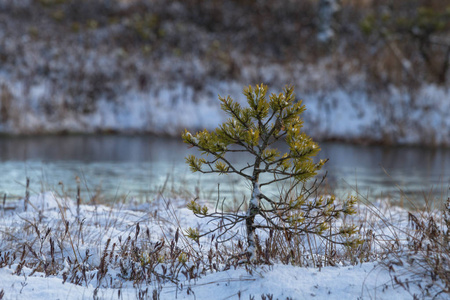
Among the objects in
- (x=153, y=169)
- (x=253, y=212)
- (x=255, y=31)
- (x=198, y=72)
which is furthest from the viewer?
(x=255, y=31)

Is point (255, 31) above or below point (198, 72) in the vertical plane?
above

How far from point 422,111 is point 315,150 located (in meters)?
12.3

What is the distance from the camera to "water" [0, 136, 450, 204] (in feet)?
21.6

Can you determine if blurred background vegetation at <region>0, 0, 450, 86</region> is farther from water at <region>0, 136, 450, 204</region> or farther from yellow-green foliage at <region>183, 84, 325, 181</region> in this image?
yellow-green foliage at <region>183, 84, 325, 181</region>

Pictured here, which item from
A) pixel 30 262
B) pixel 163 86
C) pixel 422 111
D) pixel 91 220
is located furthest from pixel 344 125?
pixel 30 262

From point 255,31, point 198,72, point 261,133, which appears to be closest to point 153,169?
point 261,133

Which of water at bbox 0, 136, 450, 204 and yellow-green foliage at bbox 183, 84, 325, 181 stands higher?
yellow-green foliage at bbox 183, 84, 325, 181

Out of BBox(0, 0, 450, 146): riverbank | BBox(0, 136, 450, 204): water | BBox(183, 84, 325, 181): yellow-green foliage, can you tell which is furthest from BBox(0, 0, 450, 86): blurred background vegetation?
BBox(183, 84, 325, 181): yellow-green foliage

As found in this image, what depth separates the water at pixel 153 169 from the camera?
658 cm

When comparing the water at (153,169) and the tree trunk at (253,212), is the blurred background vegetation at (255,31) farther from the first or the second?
the tree trunk at (253,212)

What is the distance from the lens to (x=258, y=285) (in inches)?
99.8

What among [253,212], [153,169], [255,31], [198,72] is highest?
[255,31]

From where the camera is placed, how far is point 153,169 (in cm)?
891

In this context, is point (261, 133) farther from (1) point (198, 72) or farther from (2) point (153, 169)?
(1) point (198, 72)
